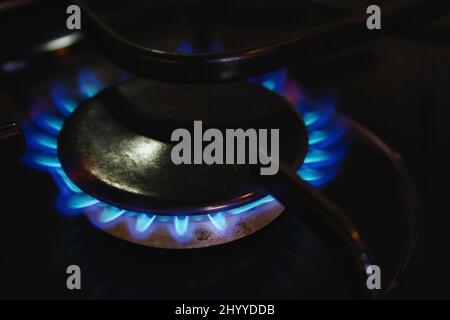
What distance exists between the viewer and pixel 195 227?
60 centimetres

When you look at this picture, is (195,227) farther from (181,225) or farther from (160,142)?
(160,142)

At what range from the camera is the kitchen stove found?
59 centimetres

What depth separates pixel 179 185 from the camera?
61 cm

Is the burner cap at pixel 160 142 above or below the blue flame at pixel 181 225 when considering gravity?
above

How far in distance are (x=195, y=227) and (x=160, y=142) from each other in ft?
0.39

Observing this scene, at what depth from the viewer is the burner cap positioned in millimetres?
598

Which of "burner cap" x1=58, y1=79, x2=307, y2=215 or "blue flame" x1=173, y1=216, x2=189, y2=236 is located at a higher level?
"burner cap" x1=58, y1=79, x2=307, y2=215

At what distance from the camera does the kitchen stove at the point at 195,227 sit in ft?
1.93

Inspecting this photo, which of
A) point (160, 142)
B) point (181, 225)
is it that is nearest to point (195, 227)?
point (181, 225)

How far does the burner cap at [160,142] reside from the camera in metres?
0.60

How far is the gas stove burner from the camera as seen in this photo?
60 centimetres

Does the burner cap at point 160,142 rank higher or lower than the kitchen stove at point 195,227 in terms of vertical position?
higher

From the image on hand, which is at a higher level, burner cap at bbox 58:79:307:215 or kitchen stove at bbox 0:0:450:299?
burner cap at bbox 58:79:307:215
